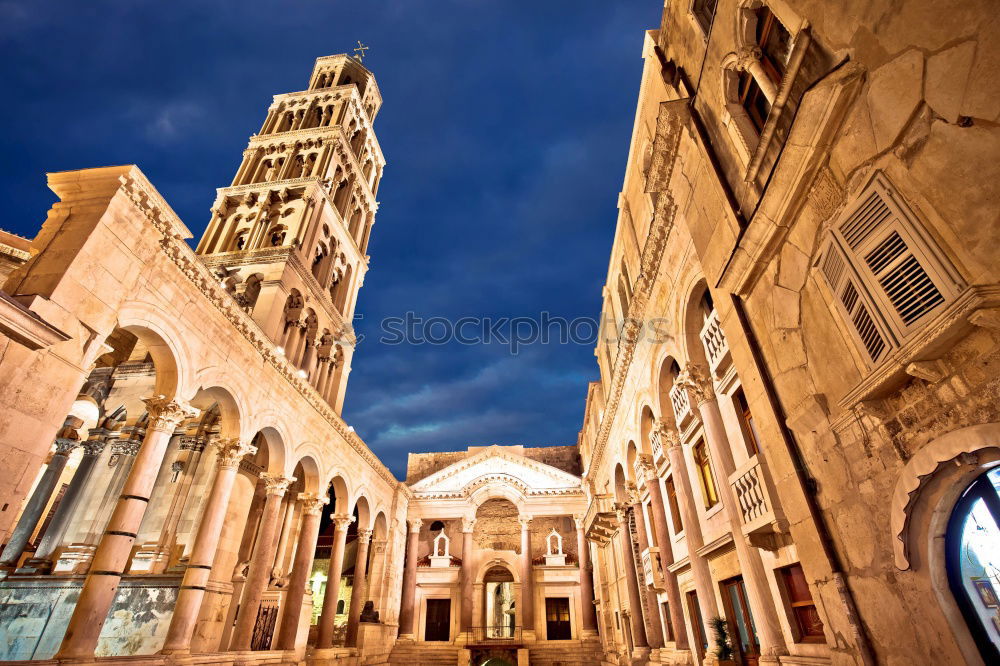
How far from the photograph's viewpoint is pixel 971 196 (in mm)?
3215

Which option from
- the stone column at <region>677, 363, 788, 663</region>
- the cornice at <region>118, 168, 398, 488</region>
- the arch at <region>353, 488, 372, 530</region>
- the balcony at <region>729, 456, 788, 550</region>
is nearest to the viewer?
the balcony at <region>729, 456, 788, 550</region>

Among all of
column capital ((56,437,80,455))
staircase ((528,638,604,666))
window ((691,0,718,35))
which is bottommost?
staircase ((528,638,604,666))

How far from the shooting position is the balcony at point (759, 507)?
672cm

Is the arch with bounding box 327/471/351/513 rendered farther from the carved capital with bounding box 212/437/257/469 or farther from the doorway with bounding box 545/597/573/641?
the doorway with bounding box 545/597/573/641

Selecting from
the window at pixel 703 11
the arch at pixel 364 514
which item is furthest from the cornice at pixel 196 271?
the window at pixel 703 11

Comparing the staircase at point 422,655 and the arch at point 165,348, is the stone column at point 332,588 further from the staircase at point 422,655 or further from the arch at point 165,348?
the arch at point 165,348

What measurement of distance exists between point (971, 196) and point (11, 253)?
20174 millimetres

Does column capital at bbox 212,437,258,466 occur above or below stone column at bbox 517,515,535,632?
above

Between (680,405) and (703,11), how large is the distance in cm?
830

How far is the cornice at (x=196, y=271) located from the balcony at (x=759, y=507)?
12.4 metres

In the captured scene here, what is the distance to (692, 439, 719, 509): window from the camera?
10.3 metres

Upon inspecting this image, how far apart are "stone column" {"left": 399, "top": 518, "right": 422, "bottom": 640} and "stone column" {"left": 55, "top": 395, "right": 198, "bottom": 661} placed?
19.2 m

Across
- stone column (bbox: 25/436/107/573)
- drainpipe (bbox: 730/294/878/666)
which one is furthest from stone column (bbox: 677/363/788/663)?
stone column (bbox: 25/436/107/573)

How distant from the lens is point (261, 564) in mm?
15086
